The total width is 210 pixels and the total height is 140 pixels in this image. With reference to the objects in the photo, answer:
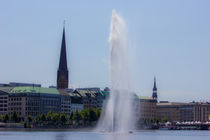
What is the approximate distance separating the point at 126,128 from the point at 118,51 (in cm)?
1761

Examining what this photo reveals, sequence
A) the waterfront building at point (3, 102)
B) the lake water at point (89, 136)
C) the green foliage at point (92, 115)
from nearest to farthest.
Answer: the lake water at point (89, 136), the green foliage at point (92, 115), the waterfront building at point (3, 102)

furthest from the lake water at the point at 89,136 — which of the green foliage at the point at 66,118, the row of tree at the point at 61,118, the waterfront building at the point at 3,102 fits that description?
the waterfront building at the point at 3,102

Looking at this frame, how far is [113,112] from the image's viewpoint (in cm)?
9031

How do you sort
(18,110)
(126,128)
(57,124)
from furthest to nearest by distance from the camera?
(18,110) → (57,124) → (126,128)

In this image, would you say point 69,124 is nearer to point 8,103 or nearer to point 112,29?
point 8,103

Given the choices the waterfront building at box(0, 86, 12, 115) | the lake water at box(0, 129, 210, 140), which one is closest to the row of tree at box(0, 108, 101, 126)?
the waterfront building at box(0, 86, 12, 115)

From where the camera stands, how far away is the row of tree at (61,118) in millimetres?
166125

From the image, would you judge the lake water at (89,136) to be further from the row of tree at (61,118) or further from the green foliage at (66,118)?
the row of tree at (61,118)

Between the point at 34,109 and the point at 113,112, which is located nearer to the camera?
the point at 113,112

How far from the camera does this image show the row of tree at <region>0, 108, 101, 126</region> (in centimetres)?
16612

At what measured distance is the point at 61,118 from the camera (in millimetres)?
165500

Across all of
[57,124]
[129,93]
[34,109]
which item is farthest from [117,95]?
[34,109]

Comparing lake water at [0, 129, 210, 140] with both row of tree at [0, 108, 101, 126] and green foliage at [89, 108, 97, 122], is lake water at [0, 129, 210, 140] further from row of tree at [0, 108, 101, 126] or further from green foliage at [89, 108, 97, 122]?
green foliage at [89, 108, 97, 122]

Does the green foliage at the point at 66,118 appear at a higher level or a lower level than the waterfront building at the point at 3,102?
lower
